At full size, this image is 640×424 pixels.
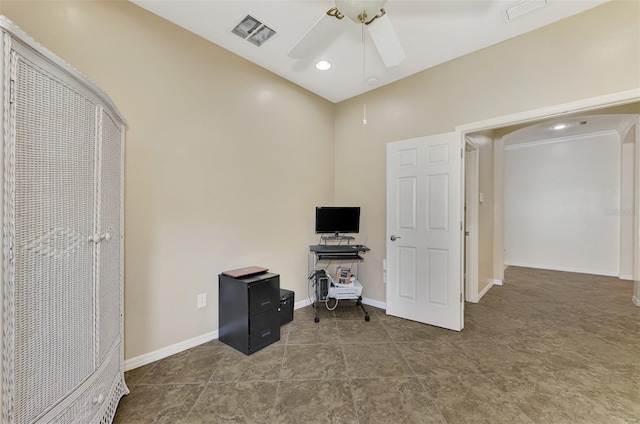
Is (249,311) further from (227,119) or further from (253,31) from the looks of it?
(253,31)

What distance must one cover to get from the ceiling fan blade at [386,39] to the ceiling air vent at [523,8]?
972 millimetres

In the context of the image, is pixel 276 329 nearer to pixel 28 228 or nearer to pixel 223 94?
pixel 28 228

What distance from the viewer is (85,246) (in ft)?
4.10

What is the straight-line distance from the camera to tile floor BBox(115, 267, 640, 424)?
1.59 metres

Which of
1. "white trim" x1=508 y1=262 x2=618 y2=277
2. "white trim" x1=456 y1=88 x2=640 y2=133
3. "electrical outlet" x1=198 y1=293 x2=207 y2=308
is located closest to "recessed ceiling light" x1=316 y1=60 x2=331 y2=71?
"white trim" x1=456 y1=88 x2=640 y2=133

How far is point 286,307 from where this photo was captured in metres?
2.86

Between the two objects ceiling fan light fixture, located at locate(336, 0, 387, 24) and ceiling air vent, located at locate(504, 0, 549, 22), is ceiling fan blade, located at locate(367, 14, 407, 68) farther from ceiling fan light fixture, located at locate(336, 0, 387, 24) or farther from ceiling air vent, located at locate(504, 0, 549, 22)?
ceiling air vent, located at locate(504, 0, 549, 22)

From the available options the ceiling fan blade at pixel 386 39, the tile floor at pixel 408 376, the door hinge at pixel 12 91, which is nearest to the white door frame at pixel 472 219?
the tile floor at pixel 408 376

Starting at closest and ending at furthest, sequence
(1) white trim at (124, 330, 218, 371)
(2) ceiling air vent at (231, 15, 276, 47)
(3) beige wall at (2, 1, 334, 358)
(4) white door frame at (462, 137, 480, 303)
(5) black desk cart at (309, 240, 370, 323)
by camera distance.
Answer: (3) beige wall at (2, 1, 334, 358) < (1) white trim at (124, 330, 218, 371) < (2) ceiling air vent at (231, 15, 276, 47) < (5) black desk cart at (309, 240, 370, 323) < (4) white door frame at (462, 137, 480, 303)

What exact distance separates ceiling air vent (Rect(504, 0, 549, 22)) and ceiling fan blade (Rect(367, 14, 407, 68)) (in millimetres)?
972

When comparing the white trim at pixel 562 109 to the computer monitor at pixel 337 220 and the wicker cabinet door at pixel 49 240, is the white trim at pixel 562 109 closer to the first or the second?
the computer monitor at pixel 337 220

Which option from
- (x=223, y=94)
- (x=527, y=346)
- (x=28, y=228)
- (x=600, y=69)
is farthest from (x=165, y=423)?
(x=600, y=69)

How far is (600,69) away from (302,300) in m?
3.62

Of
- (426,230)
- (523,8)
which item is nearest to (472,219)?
(426,230)
